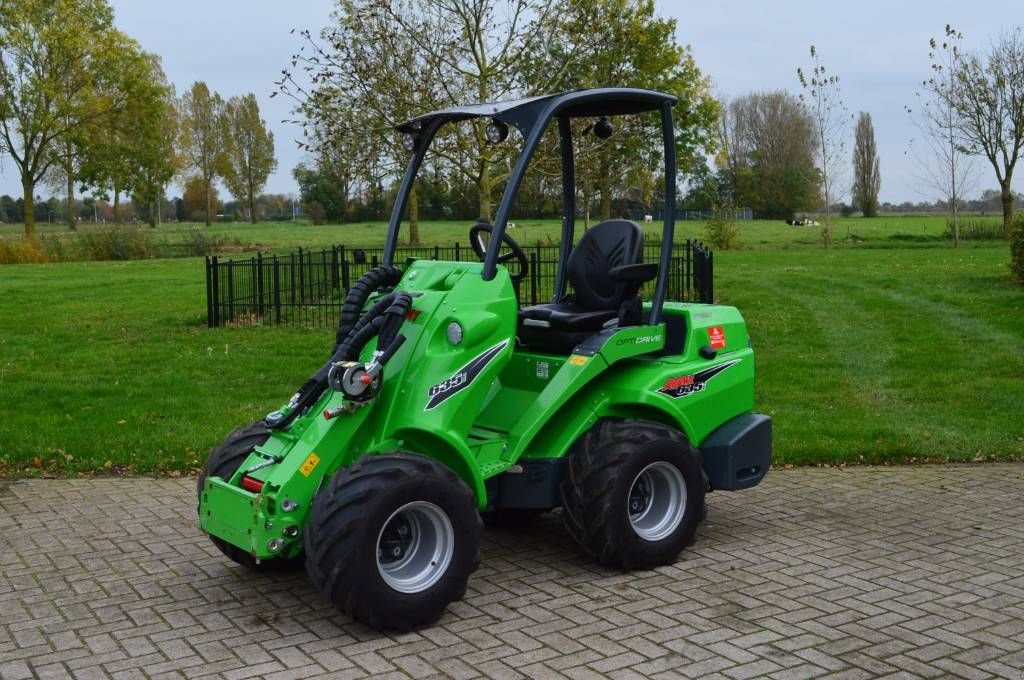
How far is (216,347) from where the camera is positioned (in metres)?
14.8

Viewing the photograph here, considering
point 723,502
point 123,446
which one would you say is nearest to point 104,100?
point 123,446

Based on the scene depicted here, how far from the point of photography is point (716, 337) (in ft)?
22.6

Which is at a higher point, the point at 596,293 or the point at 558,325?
the point at 596,293

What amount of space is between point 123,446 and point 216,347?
19.0 feet

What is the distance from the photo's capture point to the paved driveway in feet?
16.2

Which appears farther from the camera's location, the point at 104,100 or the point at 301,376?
the point at 104,100

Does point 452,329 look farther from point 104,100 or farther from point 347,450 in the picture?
point 104,100

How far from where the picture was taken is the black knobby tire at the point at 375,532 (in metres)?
5.00

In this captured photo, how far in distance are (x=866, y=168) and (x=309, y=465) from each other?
65.6 metres

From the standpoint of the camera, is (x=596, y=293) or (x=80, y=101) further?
(x=80, y=101)

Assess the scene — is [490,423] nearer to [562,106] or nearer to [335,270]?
[562,106]

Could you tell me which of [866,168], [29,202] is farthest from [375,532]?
[866,168]

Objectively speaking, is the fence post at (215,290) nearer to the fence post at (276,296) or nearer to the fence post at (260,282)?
the fence post at (260,282)

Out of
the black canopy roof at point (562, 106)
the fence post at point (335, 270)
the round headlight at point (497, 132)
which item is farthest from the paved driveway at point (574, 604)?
the fence post at point (335, 270)
